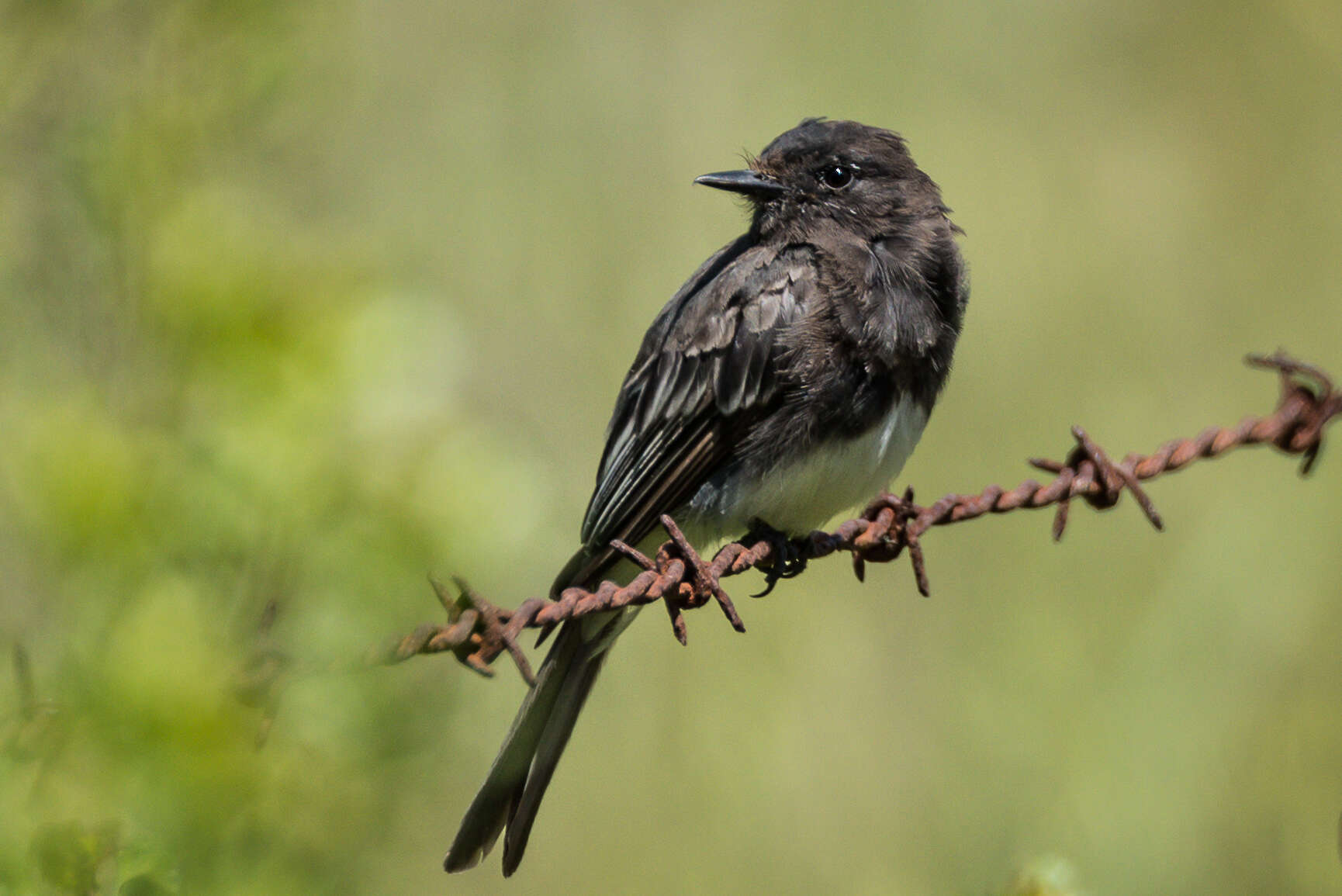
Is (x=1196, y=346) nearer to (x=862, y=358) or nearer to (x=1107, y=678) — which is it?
(x=1107, y=678)

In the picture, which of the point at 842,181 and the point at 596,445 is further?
the point at 596,445

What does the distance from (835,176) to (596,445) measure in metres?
1.73

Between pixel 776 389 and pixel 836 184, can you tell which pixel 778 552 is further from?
pixel 836 184

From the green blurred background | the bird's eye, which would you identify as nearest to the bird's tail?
the green blurred background

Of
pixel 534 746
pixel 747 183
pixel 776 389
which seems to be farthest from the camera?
pixel 747 183

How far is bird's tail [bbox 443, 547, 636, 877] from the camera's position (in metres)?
3.19

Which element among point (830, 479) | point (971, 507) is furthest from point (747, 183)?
point (971, 507)

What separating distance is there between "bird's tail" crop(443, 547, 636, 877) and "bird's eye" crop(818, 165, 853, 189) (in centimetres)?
148

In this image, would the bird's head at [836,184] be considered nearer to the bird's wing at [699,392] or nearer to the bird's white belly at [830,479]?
the bird's wing at [699,392]

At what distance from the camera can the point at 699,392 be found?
383cm

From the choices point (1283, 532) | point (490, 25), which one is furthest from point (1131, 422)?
point (490, 25)

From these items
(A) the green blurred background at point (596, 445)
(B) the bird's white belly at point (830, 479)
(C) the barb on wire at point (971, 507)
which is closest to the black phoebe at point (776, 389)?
(B) the bird's white belly at point (830, 479)

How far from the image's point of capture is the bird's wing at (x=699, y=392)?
373cm

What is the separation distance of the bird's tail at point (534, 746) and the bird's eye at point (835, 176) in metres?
1.48
